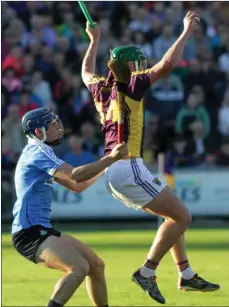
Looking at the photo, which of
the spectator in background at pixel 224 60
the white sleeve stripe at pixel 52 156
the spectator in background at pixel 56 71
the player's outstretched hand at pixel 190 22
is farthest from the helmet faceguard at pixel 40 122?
the spectator in background at pixel 224 60

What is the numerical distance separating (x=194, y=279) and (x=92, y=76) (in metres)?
2.26

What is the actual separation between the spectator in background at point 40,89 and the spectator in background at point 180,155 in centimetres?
273

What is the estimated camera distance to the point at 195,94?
22453 millimetres

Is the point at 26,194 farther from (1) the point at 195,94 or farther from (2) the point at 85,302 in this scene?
(1) the point at 195,94

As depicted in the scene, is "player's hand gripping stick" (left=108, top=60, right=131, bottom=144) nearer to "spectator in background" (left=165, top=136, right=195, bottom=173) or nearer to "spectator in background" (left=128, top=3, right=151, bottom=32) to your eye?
"spectator in background" (left=165, top=136, right=195, bottom=173)

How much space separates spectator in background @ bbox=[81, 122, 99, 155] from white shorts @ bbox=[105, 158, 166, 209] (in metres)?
10.8

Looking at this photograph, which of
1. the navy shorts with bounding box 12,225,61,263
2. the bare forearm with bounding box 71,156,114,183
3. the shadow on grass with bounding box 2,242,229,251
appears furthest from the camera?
the shadow on grass with bounding box 2,242,229,251

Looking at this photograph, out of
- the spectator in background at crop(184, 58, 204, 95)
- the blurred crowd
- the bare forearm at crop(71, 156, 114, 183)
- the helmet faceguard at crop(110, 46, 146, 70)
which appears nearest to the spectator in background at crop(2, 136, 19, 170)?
the blurred crowd

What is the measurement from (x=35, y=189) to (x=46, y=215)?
10.2 inches

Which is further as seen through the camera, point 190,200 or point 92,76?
point 190,200

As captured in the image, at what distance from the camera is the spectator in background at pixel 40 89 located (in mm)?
22391

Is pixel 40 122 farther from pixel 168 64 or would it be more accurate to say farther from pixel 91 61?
pixel 91 61

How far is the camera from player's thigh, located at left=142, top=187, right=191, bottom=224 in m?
10.7

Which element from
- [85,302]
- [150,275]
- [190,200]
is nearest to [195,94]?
[190,200]
